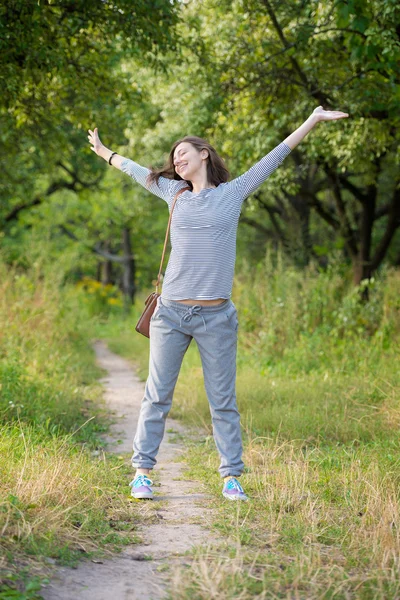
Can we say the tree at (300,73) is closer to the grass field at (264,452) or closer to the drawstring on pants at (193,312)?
the grass field at (264,452)

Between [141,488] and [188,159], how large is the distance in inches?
75.9

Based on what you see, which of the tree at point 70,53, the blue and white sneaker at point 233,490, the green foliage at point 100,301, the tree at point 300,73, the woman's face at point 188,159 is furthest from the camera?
the green foliage at point 100,301

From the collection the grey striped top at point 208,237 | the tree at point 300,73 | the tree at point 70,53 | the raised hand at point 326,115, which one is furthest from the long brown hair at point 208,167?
the tree at point 300,73

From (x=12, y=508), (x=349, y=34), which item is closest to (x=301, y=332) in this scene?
(x=349, y=34)

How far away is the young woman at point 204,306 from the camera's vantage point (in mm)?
4199

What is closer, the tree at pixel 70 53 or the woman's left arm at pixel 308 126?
the woman's left arm at pixel 308 126

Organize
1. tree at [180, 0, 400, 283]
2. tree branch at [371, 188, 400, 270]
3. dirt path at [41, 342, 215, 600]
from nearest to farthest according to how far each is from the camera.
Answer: dirt path at [41, 342, 215, 600], tree at [180, 0, 400, 283], tree branch at [371, 188, 400, 270]

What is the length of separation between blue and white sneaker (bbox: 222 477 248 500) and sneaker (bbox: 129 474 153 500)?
43cm

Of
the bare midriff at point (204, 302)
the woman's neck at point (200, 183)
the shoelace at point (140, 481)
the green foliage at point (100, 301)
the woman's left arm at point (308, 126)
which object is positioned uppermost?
the woman's left arm at point (308, 126)

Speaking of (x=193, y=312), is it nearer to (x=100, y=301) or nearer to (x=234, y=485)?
(x=234, y=485)

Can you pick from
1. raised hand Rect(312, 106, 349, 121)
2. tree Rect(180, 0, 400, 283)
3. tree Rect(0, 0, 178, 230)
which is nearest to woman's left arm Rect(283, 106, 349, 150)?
raised hand Rect(312, 106, 349, 121)

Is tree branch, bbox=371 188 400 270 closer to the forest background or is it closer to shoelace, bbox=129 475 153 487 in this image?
the forest background

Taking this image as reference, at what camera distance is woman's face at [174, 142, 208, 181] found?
4.40m

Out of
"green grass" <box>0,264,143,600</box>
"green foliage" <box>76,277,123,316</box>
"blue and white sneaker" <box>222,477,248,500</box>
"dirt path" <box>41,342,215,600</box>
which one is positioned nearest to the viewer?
"dirt path" <box>41,342,215,600</box>
